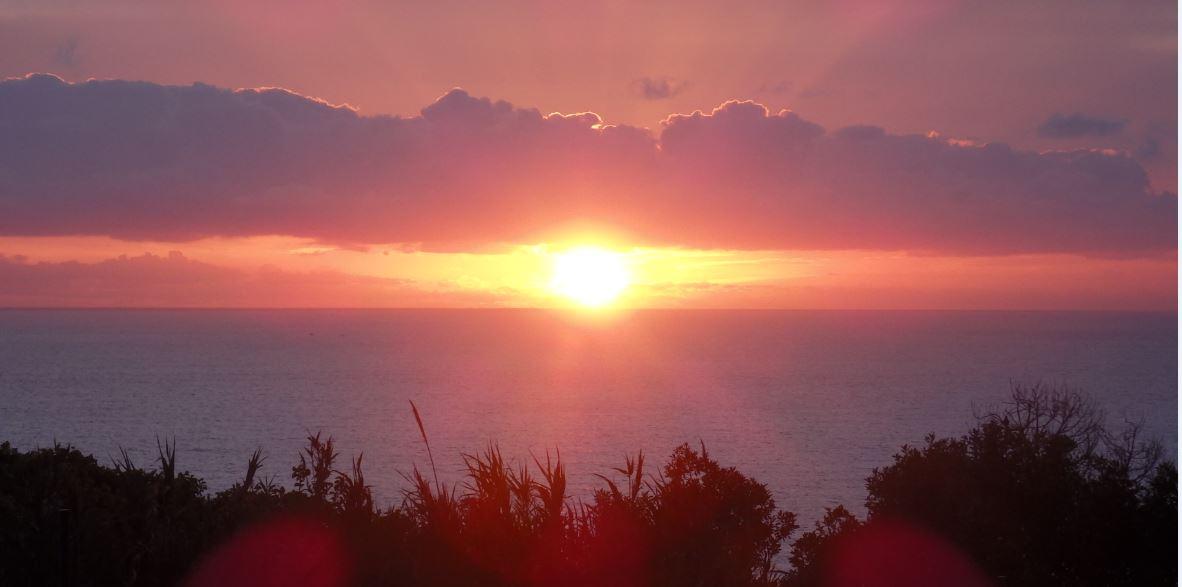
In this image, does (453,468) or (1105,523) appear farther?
(453,468)

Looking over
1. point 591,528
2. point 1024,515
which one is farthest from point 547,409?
point 591,528

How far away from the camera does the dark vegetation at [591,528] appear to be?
1101cm

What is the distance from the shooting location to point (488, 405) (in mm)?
123875

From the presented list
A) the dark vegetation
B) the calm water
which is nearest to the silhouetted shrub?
the dark vegetation

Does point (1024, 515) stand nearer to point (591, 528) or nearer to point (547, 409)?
point (591, 528)

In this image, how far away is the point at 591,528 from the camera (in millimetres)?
11352

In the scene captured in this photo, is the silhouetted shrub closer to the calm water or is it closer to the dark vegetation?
the dark vegetation

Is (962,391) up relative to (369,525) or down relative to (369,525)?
down

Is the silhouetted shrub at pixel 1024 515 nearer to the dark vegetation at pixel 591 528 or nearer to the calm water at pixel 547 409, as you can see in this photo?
the dark vegetation at pixel 591 528

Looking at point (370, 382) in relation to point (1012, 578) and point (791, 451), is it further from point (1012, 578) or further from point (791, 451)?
point (1012, 578)

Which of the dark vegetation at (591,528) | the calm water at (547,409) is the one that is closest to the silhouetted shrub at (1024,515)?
the dark vegetation at (591,528)

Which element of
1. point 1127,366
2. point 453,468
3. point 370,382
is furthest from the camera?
point 1127,366

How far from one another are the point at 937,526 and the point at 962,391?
14014cm

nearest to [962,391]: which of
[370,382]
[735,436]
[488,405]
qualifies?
[735,436]
